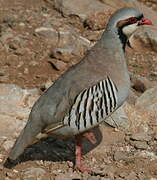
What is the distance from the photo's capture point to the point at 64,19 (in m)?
9.86

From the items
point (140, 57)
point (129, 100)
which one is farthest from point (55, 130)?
point (140, 57)

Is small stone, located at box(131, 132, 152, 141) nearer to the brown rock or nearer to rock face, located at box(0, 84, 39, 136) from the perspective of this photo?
rock face, located at box(0, 84, 39, 136)

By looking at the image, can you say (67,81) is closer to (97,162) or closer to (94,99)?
(94,99)

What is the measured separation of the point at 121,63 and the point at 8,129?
182cm

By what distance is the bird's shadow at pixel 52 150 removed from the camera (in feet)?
20.9

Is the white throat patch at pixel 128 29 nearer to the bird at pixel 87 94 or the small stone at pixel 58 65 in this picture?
the bird at pixel 87 94

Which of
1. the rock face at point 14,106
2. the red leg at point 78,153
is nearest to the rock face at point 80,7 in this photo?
the rock face at point 14,106

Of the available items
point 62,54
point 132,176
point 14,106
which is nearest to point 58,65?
point 62,54

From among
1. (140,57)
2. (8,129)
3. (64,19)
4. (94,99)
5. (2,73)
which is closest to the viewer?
(94,99)

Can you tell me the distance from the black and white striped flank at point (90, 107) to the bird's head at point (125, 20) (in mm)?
662

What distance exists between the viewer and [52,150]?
21.5ft

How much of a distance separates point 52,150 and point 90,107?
1067 millimetres

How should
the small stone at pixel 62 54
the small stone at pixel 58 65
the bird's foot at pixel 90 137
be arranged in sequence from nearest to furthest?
the bird's foot at pixel 90 137
the small stone at pixel 58 65
the small stone at pixel 62 54

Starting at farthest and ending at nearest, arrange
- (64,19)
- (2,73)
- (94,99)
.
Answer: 1. (64,19)
2. (2,73)
3. (94,99)
